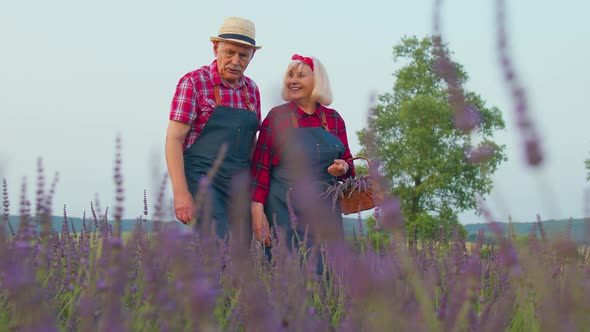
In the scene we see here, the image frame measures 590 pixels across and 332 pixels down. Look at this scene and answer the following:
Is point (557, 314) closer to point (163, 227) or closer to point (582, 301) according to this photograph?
point (582, 301)

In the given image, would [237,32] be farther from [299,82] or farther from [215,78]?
[299,82]

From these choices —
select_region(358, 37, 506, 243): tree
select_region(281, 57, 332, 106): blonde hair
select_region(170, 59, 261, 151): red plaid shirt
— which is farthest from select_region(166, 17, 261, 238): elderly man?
select_region(358, 37, 506, 243): tree

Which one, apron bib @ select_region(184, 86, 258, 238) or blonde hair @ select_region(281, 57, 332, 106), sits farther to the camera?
blonde hair @ select_region(281, 57, 332, 106)

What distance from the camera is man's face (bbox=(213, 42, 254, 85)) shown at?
466 centimetres

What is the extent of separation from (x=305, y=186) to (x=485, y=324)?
37.4 inches

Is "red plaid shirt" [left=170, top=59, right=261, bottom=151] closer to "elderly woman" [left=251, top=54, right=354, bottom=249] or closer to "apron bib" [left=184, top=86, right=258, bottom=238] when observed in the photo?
"apron bib" [left=184, top=86, right=258, bottom=238]

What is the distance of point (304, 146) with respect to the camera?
4812 millimetres

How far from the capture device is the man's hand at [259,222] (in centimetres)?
483

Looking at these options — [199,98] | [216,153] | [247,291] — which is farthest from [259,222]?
[247,291]

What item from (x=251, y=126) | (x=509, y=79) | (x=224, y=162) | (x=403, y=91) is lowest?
(x=509, y=79)

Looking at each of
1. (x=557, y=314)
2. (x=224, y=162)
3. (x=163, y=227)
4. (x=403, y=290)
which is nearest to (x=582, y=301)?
(x=557, y=314)

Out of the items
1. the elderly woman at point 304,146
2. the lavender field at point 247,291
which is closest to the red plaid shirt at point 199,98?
the elderly woman at point 304,146

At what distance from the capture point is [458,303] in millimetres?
1565

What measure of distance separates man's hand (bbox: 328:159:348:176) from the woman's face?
66 cm
